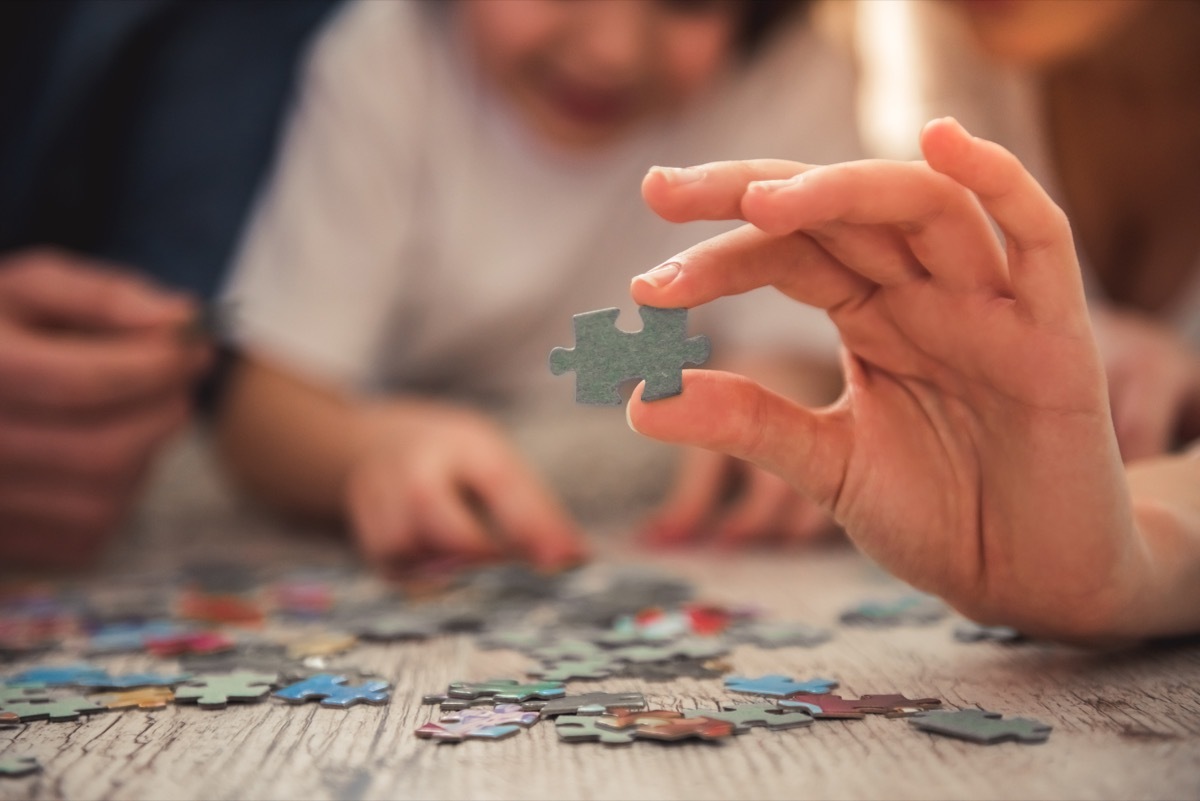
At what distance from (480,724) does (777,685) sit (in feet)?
0.71

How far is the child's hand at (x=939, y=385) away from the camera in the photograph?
72cm

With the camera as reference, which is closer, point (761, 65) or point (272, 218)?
point (272, 218)

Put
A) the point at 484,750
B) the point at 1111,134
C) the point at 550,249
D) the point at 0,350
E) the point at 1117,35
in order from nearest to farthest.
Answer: the point at 484,750, the point at 0,350, the point at 1117,35, the point at 1111,134, the point at 550,249

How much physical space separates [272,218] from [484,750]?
1.36 metres

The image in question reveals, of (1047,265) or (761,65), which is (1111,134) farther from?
(1047,265)

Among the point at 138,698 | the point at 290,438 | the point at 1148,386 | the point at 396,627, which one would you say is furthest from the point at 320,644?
the point at 1148,386

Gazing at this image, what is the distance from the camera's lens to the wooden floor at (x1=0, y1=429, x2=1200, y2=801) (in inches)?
24.0

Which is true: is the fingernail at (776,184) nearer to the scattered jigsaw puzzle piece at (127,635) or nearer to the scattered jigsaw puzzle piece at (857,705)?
the scattered jigsaw puzzle piece at (857,705)

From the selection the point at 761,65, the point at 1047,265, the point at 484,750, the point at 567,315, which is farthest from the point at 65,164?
the point at 1047,265

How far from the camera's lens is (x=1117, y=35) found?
1701 mm

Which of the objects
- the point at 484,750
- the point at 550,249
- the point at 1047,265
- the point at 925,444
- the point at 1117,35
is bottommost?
the point at 484,750

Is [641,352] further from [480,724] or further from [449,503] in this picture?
[449,503]

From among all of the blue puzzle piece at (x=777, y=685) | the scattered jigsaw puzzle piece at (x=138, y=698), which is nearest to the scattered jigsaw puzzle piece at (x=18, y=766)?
the scattered jigsaw puzzle piece at (x=138, y=698)

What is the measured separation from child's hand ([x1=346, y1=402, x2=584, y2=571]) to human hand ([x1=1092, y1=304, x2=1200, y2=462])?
677 millimetres
